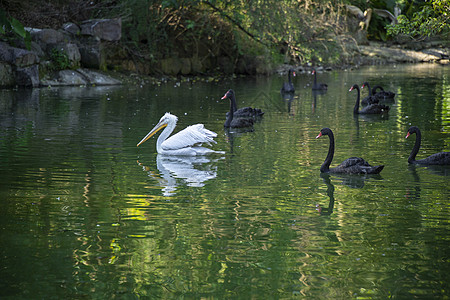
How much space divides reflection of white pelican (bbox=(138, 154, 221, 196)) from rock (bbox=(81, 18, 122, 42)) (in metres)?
17.2

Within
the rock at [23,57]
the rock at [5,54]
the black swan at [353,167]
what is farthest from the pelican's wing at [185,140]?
the rock at [5,54]

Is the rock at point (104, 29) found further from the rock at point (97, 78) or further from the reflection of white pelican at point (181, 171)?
the reflection of white pelican at point (181, 171)

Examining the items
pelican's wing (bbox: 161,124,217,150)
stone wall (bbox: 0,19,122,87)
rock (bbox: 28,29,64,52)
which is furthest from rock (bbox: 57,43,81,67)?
pelican's wing (bbox: 161,124,217,150)

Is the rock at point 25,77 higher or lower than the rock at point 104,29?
lower

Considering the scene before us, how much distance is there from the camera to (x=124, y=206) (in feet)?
28.2

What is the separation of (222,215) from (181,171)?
10.1 ft

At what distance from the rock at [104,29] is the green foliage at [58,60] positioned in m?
2.07

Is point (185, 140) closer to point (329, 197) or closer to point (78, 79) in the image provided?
point (329, 197)

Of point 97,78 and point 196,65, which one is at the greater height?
point 196,65

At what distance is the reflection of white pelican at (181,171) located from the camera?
1006cm

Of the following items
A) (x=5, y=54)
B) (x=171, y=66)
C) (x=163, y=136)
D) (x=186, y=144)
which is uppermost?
(x=5, y=54)

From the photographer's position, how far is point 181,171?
36.5 ft

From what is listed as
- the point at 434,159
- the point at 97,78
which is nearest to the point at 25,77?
the point at 97,78

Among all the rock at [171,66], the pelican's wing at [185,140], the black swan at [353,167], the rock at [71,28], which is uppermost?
the rock at [71,28]
